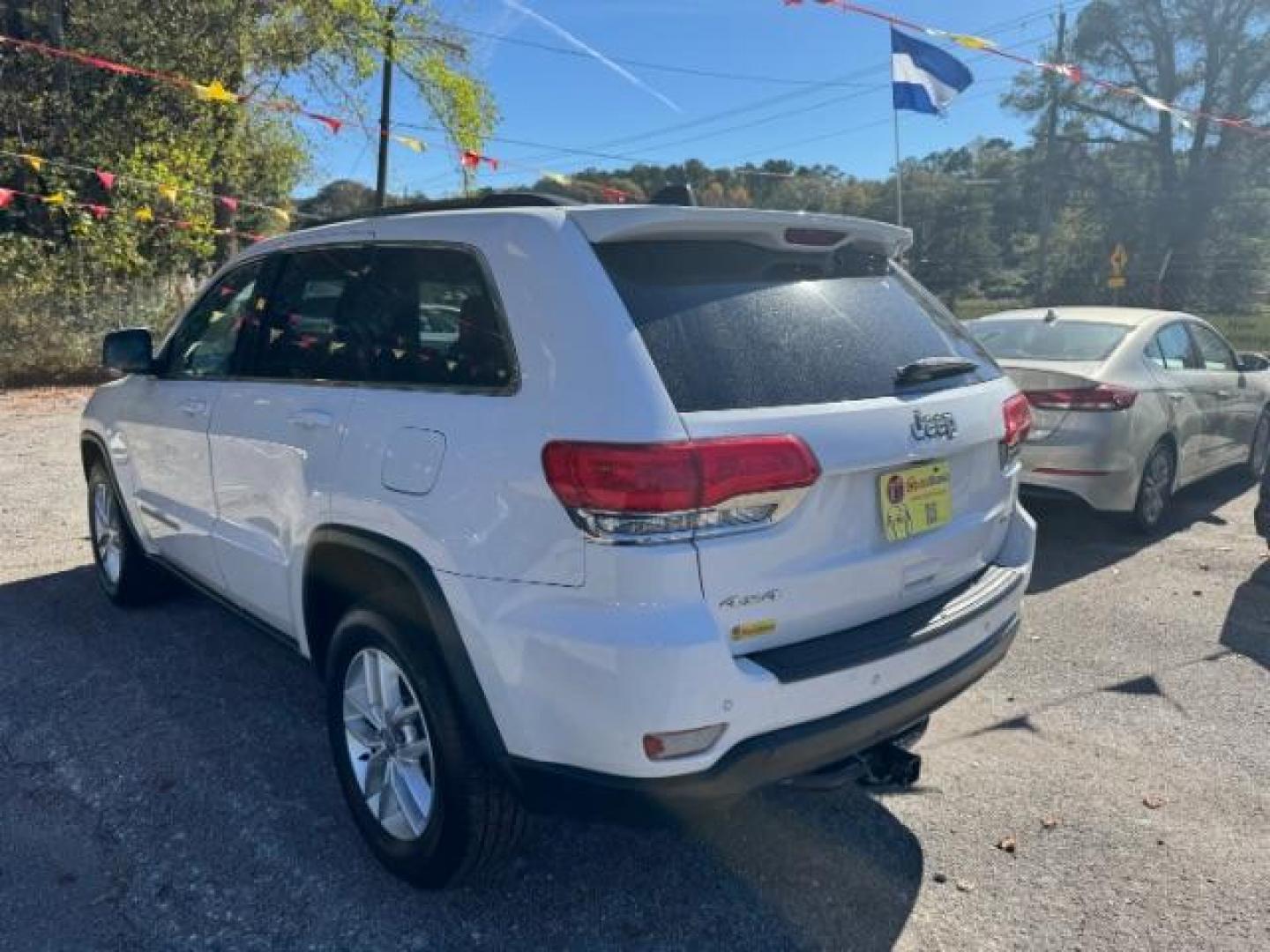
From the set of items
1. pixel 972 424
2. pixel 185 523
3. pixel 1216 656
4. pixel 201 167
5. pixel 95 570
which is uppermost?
pixel 201 167

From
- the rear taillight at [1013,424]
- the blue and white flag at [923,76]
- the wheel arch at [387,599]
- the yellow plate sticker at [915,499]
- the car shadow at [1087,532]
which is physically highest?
the blue and white flag at [923,76]

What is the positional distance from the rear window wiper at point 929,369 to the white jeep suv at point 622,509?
0.01 m

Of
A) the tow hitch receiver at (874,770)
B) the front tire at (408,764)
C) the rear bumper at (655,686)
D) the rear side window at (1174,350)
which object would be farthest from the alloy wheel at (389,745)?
the rear side window at (1174,350)

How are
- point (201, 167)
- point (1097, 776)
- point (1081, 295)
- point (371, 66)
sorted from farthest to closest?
point (1081, 295), point (371, 66), point (201, 167), point (1097, 776)

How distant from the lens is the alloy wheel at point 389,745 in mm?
2602

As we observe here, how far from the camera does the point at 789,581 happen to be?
2207 mm

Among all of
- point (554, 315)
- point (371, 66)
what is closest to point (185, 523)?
point (554, 315)

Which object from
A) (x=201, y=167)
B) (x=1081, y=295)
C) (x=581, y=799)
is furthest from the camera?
(x=1081, y=295)

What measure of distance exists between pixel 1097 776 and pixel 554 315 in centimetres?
251

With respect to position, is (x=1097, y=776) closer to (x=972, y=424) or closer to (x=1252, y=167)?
(x=972, y=424)

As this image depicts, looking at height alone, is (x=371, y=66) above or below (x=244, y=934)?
above

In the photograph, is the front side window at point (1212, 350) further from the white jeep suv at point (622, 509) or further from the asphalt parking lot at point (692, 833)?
the white jeep suv at point (622, 509)

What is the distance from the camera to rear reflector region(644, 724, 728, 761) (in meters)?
2.07

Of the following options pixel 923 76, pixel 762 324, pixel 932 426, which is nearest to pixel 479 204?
pixel 762 324
